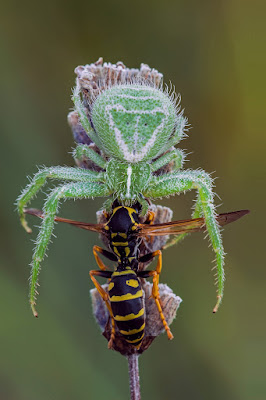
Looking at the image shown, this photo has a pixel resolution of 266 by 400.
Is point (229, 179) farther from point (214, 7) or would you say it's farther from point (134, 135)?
point (134, 135)

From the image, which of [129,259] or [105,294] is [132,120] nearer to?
[129,259]

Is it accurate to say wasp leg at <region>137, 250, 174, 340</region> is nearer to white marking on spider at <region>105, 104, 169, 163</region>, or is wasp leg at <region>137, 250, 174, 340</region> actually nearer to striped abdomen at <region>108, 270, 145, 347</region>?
striped abdomen at <region>108, 270, 145, 347</region>

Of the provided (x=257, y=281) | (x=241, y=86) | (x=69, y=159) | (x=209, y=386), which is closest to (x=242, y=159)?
(x=241, y=86)

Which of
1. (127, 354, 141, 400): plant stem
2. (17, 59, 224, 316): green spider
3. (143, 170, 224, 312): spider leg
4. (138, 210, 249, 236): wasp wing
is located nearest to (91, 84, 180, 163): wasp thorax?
(17, 59, 224, 316): green spider

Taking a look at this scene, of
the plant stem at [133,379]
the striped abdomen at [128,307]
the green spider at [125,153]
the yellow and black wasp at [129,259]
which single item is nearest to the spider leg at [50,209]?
the green spider at [125,153]

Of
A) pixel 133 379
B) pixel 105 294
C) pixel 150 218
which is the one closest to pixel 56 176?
pixel 150 218

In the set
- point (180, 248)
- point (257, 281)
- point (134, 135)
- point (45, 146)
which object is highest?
point (45, 146)
